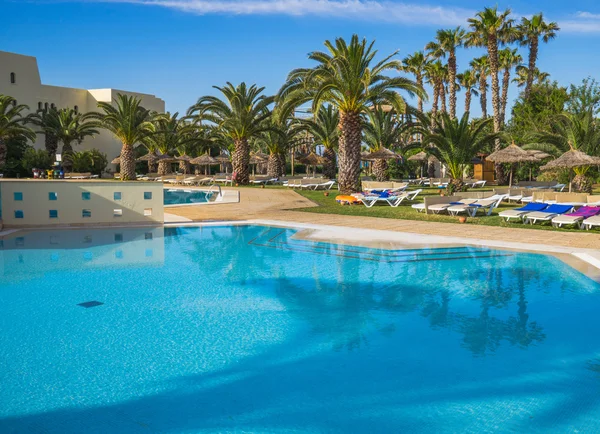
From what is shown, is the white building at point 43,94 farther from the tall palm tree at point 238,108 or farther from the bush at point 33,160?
the tall palm tree at point 238,108

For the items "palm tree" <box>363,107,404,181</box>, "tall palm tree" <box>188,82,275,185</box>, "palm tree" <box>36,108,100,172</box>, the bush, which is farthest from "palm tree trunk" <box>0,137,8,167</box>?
"palm tree" <box>363,107,404,181</box>

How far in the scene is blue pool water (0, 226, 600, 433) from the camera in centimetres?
452

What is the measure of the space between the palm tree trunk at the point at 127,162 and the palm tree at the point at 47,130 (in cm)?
889

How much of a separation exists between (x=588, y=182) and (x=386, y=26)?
1374cm

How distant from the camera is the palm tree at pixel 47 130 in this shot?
4294cm

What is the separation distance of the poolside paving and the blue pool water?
1.93 m

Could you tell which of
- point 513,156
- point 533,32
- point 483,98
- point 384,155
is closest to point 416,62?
point 483,98

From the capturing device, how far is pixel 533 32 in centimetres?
3672

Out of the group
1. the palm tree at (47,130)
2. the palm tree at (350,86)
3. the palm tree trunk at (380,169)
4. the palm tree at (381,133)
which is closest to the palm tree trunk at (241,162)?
the palm tree at (381,133)

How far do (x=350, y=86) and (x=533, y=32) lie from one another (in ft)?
73.8

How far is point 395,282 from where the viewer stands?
9.13m

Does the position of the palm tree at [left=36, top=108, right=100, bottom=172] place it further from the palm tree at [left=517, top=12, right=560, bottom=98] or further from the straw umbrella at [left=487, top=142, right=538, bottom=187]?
the palm tree at [left=517, top=12, right=560, bottom=98]

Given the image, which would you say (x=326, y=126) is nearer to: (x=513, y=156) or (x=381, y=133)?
(x=381, y=133)

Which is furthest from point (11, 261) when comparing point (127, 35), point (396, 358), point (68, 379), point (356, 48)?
point (127, 35)
